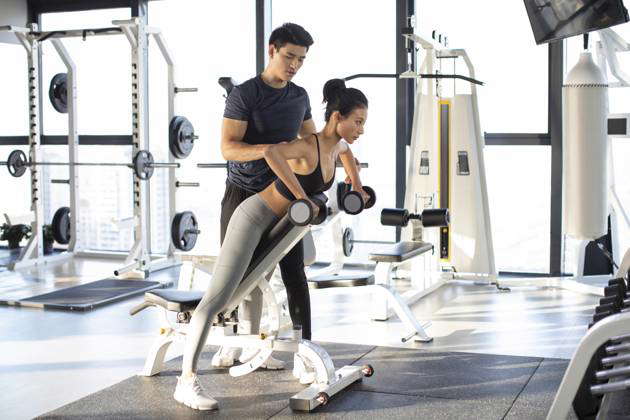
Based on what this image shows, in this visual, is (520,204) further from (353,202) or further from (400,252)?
(353,202)

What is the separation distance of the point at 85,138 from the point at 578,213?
4.21 metres

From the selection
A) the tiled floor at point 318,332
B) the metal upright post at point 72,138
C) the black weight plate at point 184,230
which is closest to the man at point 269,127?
the tiled floor at point 318,332

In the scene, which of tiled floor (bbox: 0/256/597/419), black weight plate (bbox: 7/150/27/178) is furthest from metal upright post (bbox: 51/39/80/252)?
tiled floor (bbox: 0/256/597/419)

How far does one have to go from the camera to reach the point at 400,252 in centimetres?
409

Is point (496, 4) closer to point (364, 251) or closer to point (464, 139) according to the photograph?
point (464, 139)

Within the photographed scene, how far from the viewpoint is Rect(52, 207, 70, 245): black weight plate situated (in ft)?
21.5

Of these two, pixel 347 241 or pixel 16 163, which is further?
pixel 16 163

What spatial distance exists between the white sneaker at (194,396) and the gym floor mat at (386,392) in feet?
0.09

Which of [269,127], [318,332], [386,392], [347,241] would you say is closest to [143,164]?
[347,241]

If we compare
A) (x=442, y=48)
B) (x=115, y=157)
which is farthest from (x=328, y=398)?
(x=115, y=157)

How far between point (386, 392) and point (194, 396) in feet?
2.36

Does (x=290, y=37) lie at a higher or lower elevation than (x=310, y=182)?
higher

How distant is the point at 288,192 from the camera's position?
2.87 metres

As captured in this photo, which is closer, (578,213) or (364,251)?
(578,213)
